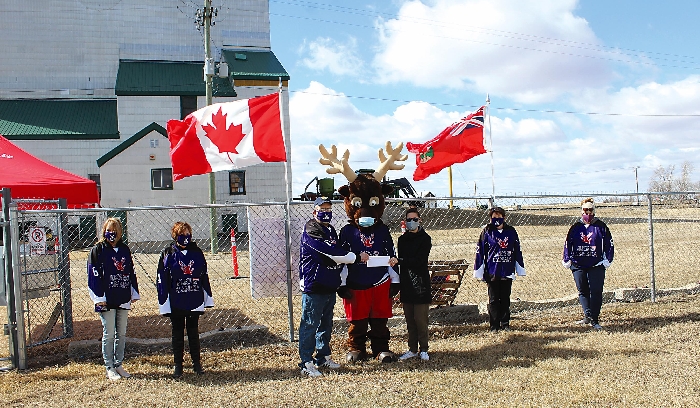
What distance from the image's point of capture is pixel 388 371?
5.92 meters

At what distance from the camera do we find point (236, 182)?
27.6 meters

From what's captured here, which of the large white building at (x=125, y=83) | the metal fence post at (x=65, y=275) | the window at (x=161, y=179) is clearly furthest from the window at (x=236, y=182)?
the metal fence post at (x=65, y=275)

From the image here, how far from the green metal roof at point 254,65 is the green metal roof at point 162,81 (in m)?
0.94

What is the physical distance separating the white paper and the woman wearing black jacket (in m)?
0.24

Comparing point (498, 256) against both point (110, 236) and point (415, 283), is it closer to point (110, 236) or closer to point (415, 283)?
point (415, 283)

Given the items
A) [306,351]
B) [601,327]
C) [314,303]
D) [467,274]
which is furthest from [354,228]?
[467,274]

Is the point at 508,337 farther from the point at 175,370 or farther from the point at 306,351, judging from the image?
the point at 175,370

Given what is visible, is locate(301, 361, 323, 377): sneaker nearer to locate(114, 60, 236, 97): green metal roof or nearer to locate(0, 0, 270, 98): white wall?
locate(114, 60, 236, 97): green metal roof

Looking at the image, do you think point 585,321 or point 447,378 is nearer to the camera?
point 447,378

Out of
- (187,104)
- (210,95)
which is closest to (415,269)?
(210,95)

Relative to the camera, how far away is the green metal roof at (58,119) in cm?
2611

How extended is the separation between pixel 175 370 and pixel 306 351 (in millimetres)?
1344

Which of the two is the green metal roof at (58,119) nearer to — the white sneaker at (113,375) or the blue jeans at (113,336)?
the blue jeans at (113,336)

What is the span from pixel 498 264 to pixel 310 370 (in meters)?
2.91
